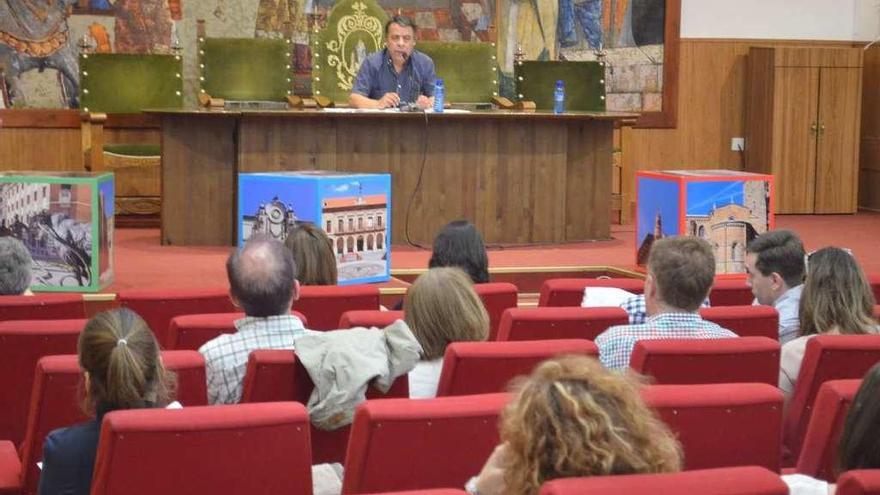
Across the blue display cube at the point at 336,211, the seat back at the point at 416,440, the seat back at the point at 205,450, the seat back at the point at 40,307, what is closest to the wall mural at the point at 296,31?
the blue display cube at the point at 336,211

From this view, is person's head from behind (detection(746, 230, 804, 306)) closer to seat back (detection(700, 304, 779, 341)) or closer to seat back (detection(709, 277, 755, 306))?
seat back (detection(700, 304, 779, 341))

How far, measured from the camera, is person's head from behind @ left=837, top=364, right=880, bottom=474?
215 centimetres

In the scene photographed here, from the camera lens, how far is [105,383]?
2.75m

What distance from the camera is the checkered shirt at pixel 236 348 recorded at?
3484 millimetres

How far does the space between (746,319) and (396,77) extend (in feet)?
17.5

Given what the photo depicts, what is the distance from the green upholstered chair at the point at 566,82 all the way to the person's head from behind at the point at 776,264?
19.7ft

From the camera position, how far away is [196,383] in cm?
321

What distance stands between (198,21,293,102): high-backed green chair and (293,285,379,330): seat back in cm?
543

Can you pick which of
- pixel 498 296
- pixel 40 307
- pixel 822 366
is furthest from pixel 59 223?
pixel 822 366

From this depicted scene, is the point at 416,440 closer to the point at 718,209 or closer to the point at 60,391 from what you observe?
the point at 60,391

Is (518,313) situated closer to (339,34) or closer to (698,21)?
(339,34)

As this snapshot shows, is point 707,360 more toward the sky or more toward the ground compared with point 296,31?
more toward the ground

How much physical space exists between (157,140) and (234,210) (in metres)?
2.01

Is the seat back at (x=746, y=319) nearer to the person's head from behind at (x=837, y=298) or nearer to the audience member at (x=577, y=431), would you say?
the person's head from behind at (x=837, y=298)
